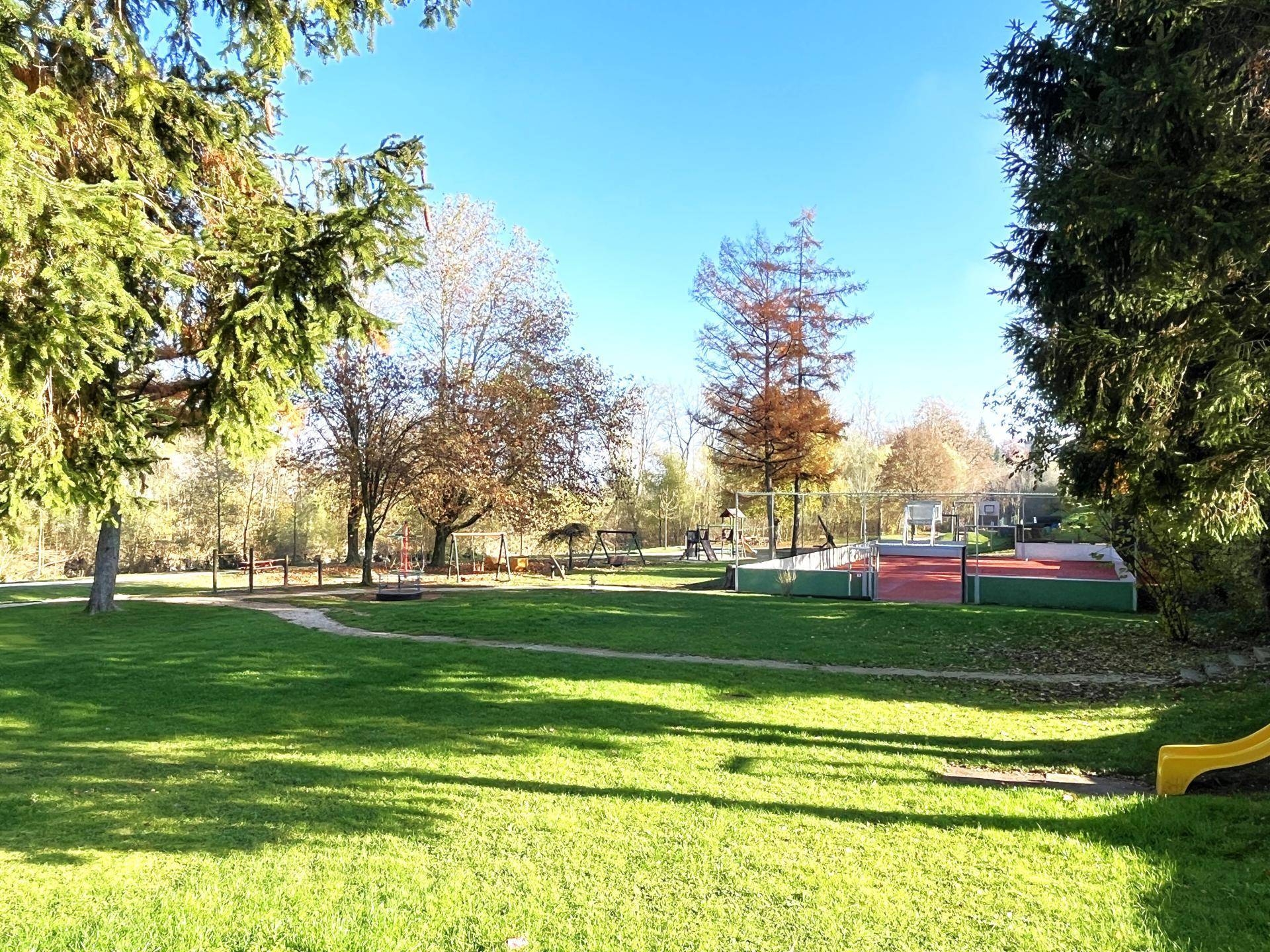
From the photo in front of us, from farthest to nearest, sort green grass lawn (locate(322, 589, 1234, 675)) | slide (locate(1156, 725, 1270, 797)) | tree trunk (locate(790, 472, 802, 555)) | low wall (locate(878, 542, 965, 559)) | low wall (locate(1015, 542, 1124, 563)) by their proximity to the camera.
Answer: low wall (locate(1015, 542, 1124, 563))
tree trunk (locate(790, 472, 802, 555))
low wall (locate(878, 542, 965, 559))
green grass lawn (locate(322, 589, 1234, 675))
slide (locate(1156, 725, 1270, 797))

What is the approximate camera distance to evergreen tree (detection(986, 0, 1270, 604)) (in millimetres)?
5707

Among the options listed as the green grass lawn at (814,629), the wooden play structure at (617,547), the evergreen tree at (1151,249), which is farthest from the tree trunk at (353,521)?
the evergreen tree at (1151,249)

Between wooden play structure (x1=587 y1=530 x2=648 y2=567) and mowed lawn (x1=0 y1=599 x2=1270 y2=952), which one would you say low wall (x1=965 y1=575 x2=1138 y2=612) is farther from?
wooden play structure (x1=587 y1=530 x2=648 y2=567)

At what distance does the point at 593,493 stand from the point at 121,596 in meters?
15.6

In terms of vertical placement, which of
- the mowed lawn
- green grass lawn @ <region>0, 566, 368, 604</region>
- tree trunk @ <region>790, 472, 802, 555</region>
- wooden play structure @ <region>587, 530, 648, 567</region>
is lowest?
green grass lawn @ <region>0, 566, 368, 604</region>

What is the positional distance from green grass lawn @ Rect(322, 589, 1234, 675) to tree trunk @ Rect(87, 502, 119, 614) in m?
4.53

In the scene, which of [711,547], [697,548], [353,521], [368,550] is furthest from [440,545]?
[711,547]

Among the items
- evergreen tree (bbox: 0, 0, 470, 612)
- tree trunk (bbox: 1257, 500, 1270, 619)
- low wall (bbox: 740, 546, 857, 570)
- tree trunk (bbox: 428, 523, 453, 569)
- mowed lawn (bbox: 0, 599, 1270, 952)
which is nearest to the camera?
mowed lawn (bbox: 0, 599, 1270, 952)

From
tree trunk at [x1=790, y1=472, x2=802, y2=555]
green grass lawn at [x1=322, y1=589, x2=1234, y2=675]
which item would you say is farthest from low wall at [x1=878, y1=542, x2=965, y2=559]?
green grass lawn at [x1=322, y1=589, x2=1234, y2=675]

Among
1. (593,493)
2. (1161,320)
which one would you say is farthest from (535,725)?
(593,493)

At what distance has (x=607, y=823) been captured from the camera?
490 cm

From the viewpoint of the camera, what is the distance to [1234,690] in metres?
8.16

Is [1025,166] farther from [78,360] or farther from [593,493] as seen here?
[593,493]

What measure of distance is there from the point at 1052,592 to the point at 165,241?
17.3 metres
